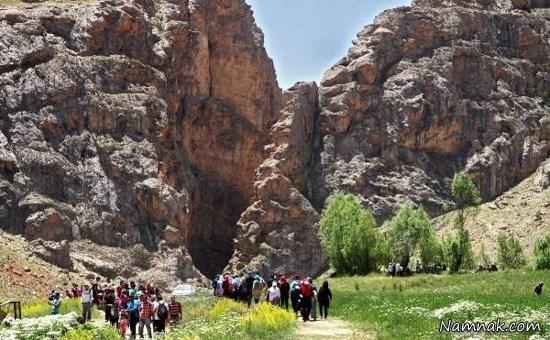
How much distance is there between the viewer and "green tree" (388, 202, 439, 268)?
8331 centimetres

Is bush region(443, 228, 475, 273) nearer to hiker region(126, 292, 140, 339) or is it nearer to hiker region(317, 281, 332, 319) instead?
hiker region(317, 281, 332, 319)

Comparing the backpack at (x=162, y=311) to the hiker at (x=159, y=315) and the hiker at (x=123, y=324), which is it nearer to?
the hiker at (x=159, y=315)

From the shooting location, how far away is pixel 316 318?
116ft

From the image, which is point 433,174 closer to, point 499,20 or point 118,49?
point 499,20

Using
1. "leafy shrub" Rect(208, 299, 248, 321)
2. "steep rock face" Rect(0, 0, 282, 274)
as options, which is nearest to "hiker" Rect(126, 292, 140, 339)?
"leafy shrub" Rect(208, 299, 248, 321)

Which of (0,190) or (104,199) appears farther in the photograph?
(104,199)

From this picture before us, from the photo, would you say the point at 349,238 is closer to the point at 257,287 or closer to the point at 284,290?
the point at 257,287

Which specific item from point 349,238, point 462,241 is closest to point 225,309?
point 462,241

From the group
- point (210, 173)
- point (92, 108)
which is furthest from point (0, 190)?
point (210, 173)

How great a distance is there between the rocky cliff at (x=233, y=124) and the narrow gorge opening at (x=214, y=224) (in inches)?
10.6

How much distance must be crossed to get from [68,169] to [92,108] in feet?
28.4

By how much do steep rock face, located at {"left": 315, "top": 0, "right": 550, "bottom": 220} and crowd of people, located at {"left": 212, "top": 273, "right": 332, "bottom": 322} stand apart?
69769 millimetres

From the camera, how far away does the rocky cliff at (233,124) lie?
258 ft

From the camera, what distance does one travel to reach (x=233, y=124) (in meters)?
108
